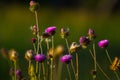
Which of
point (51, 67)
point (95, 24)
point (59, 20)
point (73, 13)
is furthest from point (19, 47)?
point (51, 67)

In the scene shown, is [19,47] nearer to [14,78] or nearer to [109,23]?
[109,23]

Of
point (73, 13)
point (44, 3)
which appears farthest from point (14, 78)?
point (44, 3)

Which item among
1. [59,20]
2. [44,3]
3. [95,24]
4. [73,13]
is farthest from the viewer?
[44,3]

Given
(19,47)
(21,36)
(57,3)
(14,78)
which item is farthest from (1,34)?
(14,78)

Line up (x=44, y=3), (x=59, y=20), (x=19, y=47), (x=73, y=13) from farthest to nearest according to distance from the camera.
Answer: (x=44, y=3), (x=73, y=13), (x=59, y=20), (x=19, y=47)

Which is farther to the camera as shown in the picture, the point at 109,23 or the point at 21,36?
the point at 109,23

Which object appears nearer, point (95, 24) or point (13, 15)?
point (95, 24)

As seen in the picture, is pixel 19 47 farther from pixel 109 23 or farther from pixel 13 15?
pixel 13 15

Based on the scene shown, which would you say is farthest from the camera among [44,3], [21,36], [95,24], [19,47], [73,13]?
[44,3]

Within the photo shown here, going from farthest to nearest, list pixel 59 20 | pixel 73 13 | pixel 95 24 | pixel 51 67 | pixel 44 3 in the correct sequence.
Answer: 1. pixel 44 3
2. pixel 73 13
3. pixel 59 20
4. pixel 95 24
5. pixel 51 67
